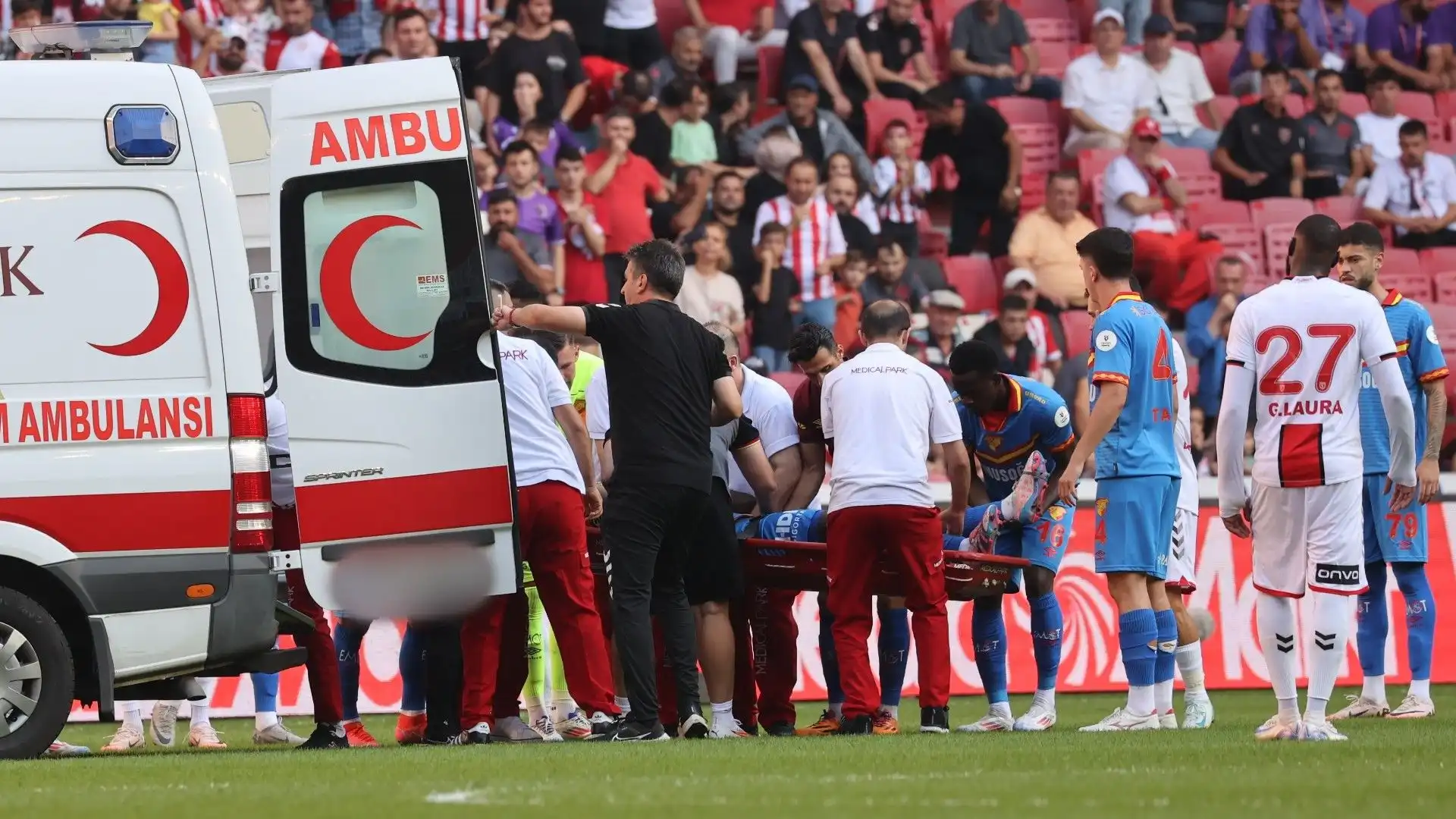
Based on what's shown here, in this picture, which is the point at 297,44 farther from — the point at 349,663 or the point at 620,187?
the point at 349,663

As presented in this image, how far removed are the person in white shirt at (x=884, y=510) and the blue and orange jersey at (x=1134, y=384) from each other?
2.69ft

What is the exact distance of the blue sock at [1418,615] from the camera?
423 inches

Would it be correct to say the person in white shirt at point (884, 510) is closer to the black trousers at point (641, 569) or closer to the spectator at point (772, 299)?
the black trousers at point (641, 569)

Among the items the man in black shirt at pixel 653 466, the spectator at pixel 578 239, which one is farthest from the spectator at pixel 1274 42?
the man in black shirt at pixel 653 466

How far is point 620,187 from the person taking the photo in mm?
17031

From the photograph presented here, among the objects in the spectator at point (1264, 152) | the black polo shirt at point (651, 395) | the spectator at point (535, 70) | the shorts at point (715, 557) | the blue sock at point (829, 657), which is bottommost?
the blue sock at point (829, 657)

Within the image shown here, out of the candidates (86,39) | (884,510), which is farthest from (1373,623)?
(86,39)

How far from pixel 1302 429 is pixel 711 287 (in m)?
7.88

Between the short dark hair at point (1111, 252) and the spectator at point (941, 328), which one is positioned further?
the spectator at point (941, 328)

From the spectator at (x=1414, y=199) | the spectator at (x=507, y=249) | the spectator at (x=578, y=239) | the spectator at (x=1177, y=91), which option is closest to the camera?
the spectator at (x=507, y=249)

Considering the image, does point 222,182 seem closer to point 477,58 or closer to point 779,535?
point 779,535

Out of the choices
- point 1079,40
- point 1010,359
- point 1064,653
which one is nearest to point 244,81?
point 1064,653

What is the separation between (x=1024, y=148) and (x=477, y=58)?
516 cm

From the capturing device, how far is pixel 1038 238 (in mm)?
18062
